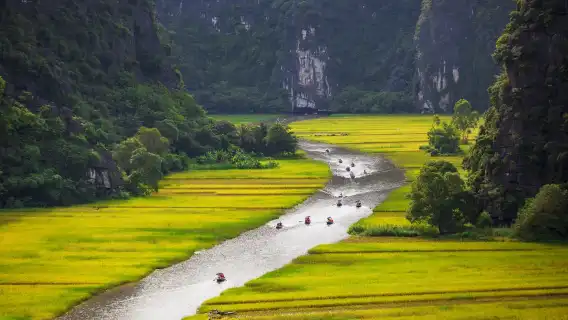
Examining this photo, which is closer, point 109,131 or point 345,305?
point 345,305

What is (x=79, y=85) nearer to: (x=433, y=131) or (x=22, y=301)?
(x=433, y=131)

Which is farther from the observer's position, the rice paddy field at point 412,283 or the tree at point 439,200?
the tree at point 439,200

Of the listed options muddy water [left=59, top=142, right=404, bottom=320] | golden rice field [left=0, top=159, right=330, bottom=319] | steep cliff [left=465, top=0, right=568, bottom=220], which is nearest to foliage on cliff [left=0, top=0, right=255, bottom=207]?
golden rice field [left=0, top=159, right=330, bottom=319]

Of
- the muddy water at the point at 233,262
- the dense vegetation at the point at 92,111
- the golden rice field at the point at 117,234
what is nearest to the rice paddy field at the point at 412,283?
the muddy water at the point at 233,262

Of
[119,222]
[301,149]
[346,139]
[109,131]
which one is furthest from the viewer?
[346,139]

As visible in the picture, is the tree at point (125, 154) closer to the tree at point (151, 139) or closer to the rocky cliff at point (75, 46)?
the tree at point (151, 139)

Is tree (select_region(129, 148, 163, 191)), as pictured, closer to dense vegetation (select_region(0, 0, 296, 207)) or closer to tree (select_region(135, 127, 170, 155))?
dense vegetation (select_region(0, 0, 296, 207))

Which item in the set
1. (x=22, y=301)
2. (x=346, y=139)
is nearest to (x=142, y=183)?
(x=22, y=301)
